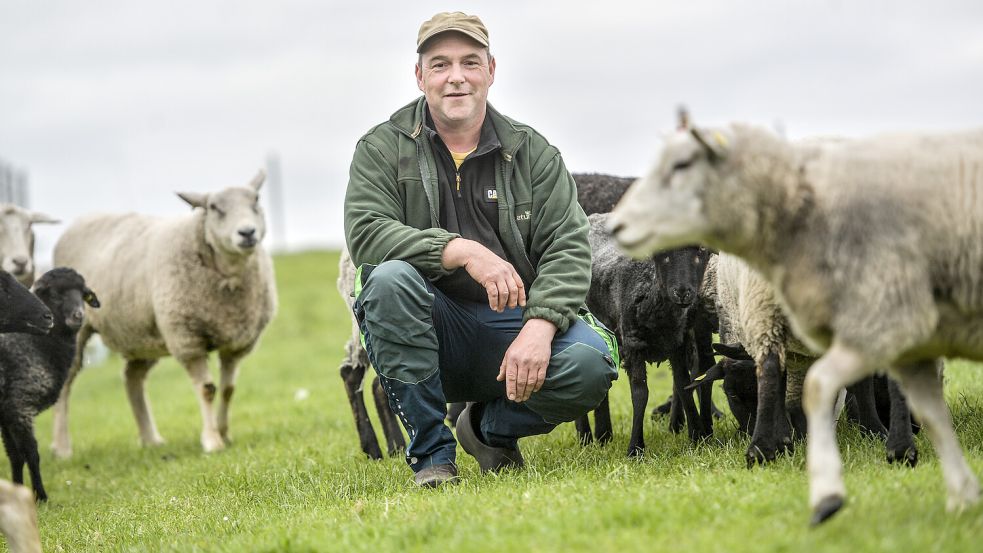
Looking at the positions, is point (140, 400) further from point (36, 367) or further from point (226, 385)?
point (36, 367)

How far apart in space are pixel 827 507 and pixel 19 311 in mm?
5163

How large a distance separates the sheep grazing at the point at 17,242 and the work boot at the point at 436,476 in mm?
5494

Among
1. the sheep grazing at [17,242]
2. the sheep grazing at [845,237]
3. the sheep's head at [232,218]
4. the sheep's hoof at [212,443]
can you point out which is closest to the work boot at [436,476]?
the sheep grazing at [845,237]

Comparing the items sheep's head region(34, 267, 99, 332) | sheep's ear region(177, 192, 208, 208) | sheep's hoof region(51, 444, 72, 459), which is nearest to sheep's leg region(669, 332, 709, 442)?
sheep's head region(34, 267, 99, 332)

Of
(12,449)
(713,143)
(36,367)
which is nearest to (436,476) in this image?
(713,143)

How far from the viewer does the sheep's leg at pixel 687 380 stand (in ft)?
18.4

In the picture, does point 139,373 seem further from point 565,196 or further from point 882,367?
point 882,367

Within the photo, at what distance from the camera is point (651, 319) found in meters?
5.59

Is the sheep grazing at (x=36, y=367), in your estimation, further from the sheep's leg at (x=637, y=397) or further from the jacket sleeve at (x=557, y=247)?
the sheep's leg at (x=637, y=397)

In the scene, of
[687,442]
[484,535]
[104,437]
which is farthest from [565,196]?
[104,437]

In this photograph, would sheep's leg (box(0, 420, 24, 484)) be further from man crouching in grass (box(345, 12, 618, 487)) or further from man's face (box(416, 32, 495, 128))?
man's face (box(416, 32, 495, 128))

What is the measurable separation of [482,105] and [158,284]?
5.01 metres

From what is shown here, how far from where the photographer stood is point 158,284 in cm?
915

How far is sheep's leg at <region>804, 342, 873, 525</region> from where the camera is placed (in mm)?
3023
